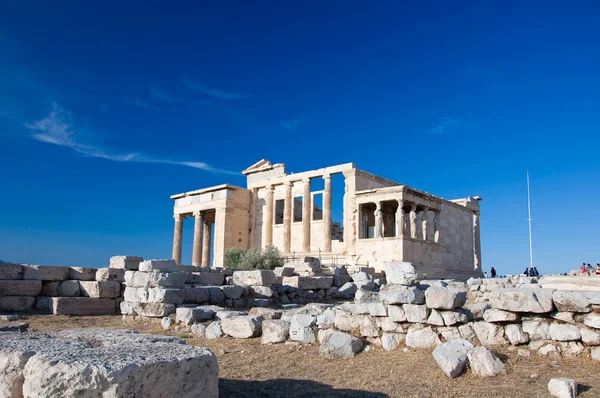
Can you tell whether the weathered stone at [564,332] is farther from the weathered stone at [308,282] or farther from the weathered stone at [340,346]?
the weathered stone at [308,282]

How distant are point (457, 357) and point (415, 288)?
1.70m

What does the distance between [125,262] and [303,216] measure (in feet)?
62.0

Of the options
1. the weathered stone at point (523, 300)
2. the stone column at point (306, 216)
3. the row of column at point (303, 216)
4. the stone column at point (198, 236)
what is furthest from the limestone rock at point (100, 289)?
the stone column at point (198, 236)

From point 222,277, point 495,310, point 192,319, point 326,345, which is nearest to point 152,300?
point 192,319

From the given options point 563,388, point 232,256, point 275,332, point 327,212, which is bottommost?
point 563,388

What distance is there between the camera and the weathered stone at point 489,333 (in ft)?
22.9

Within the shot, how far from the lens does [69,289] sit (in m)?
13.4

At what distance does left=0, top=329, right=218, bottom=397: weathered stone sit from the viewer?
339 cm

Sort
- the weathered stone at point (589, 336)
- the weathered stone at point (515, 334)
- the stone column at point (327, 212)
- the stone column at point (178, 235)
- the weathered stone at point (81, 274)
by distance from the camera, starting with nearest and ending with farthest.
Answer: the weathered stone at point (589, 336)
the weathered stone at point (515, 334)
the weathered stone at point (81, 274)
the stone column at point (327, 212)
the stone column at point (178, 235)

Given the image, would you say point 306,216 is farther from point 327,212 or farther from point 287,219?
point 287,219

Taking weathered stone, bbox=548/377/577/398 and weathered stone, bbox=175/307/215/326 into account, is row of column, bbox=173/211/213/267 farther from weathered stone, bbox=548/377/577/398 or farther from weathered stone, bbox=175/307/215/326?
weathered stone, bbox=548/377/577/398

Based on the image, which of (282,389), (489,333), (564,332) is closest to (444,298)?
(489,333)

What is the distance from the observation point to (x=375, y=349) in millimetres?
7590

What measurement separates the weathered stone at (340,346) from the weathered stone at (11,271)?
9055 mm
